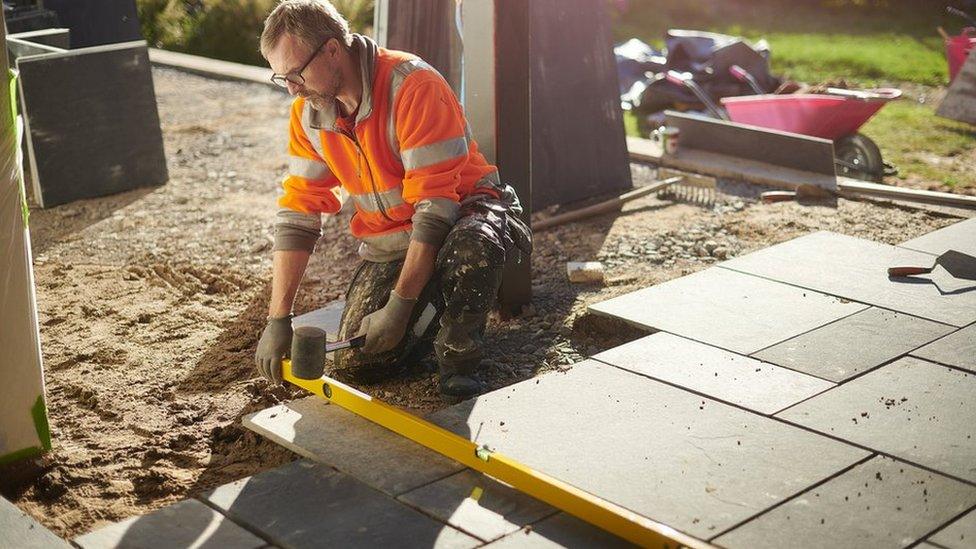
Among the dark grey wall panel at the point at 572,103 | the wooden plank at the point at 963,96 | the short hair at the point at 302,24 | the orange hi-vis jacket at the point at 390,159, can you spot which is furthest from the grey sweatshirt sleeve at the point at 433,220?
the wooden plank at the point at 963,96

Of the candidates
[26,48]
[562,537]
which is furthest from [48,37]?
[562,537]

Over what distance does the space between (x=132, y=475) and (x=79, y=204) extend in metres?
3.71

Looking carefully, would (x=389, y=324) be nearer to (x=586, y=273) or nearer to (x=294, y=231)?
(x=294, y=231)

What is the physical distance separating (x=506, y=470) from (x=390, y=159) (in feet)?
4.43

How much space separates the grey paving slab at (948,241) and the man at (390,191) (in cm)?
241

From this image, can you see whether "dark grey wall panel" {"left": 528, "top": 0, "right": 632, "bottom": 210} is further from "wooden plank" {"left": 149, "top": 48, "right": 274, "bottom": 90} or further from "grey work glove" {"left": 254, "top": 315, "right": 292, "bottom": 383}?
"wooden plank" {"left": 149, "top": 48, "right": 274, "bottom": 90}

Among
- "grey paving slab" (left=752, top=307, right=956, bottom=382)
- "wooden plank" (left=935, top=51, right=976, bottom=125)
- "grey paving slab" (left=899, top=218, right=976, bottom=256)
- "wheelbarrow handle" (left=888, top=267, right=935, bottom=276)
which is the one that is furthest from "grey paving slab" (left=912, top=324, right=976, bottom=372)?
"wooden plank" (left=935, top=51, right=976, bottom=125)

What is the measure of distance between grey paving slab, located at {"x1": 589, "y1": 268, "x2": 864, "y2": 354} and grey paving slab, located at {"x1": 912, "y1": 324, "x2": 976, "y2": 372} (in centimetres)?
44

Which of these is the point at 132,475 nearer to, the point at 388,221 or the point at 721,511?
the point at 388,221

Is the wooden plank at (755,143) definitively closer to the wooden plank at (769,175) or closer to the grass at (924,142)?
the wooden plank at (769,175)

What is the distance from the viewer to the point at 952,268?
17.8 feet

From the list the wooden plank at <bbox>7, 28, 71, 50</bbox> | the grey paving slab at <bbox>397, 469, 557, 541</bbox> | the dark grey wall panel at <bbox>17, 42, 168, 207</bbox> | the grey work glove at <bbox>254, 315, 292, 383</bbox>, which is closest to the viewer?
the grey paving slab at <bbox>397, 469, 557, 541</bbox>

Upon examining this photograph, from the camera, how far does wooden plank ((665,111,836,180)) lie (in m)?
7.17

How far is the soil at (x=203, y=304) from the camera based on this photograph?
3967 millimetres
